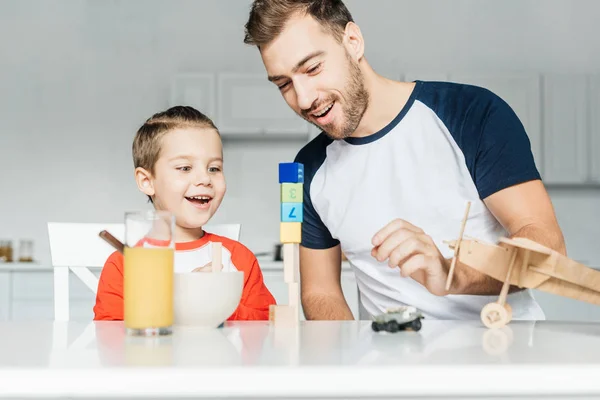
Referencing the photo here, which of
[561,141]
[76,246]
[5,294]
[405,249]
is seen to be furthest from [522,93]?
[405,249]

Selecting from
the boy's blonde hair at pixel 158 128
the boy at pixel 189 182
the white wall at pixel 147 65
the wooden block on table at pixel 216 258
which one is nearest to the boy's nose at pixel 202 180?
the boy at pixel 189 182

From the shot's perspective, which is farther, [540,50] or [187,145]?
[540,50]

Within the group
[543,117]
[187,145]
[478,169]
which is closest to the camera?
[478,169]

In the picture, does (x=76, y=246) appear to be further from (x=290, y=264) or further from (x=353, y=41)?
(x=353, y=41)

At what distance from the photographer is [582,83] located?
185 inches

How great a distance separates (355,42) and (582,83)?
11.2 feet

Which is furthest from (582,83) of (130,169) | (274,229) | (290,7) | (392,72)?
(290,7)

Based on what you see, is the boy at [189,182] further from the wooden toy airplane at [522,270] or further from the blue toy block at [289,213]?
the wooden toy airplane at [522,270]

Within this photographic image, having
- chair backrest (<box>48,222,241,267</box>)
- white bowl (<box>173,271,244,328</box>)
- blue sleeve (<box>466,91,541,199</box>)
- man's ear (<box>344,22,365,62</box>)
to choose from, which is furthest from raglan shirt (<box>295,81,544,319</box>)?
white bowl (<box>173,271,244,328</box>)

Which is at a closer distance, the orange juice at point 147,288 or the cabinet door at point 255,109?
the orange juice at point 147,288

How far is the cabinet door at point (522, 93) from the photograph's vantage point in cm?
462

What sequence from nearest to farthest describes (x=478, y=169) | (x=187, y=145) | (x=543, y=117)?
1. (x=478, y=169)
2. (x=187, y=145)
3. (x=543, y=117)

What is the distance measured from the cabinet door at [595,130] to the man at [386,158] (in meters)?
3.29

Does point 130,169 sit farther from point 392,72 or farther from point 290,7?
point 290,7
